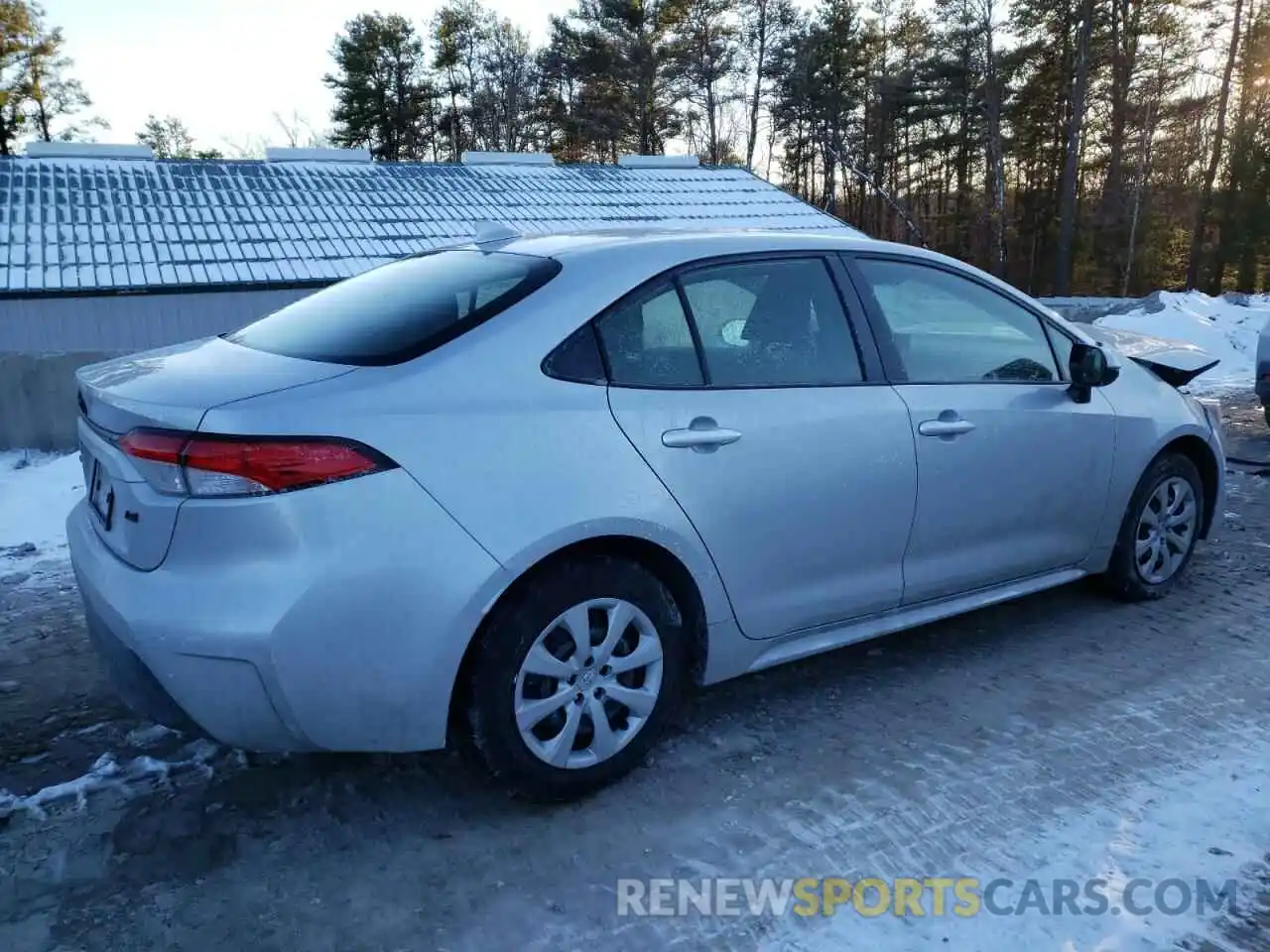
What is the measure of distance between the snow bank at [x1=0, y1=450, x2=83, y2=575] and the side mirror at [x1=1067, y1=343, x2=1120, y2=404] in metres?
4.83

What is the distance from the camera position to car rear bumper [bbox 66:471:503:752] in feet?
7.46

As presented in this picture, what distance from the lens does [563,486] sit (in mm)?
2572

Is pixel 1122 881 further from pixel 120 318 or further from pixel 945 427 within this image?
pixel 120 318

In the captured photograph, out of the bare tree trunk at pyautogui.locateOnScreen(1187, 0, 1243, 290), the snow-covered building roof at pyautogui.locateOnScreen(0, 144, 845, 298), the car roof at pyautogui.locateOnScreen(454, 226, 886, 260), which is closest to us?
the car roof at pyautogui.locateOnScreen(454, 226, 886, 260)

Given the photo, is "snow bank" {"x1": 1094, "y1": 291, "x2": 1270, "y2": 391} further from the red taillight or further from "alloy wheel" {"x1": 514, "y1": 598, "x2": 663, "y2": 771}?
the red taillight

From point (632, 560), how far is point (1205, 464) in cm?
318

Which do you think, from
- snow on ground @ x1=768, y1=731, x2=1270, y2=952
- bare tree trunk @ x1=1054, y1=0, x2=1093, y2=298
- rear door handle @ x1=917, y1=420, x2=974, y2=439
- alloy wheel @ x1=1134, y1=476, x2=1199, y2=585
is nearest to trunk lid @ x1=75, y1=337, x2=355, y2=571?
snow on ground @ x1=768, y1=731, x2=1270, y2=952

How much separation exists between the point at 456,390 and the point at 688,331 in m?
0.81

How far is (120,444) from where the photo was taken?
2502mm

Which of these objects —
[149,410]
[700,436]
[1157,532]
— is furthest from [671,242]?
[1157,532]

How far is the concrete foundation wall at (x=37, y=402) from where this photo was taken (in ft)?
24.6

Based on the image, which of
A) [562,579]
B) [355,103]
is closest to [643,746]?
[562,579]

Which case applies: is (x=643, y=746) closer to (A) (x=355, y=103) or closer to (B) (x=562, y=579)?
(B) (x=562, y=579)

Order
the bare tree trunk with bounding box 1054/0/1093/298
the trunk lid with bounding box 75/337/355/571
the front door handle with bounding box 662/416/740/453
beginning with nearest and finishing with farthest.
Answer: the trunk lid with bounding box 75/337/355/571, the front door handle with bounding box 662/416/740/453, the bare tree trunk with bounding box 1054/0/1093/298
